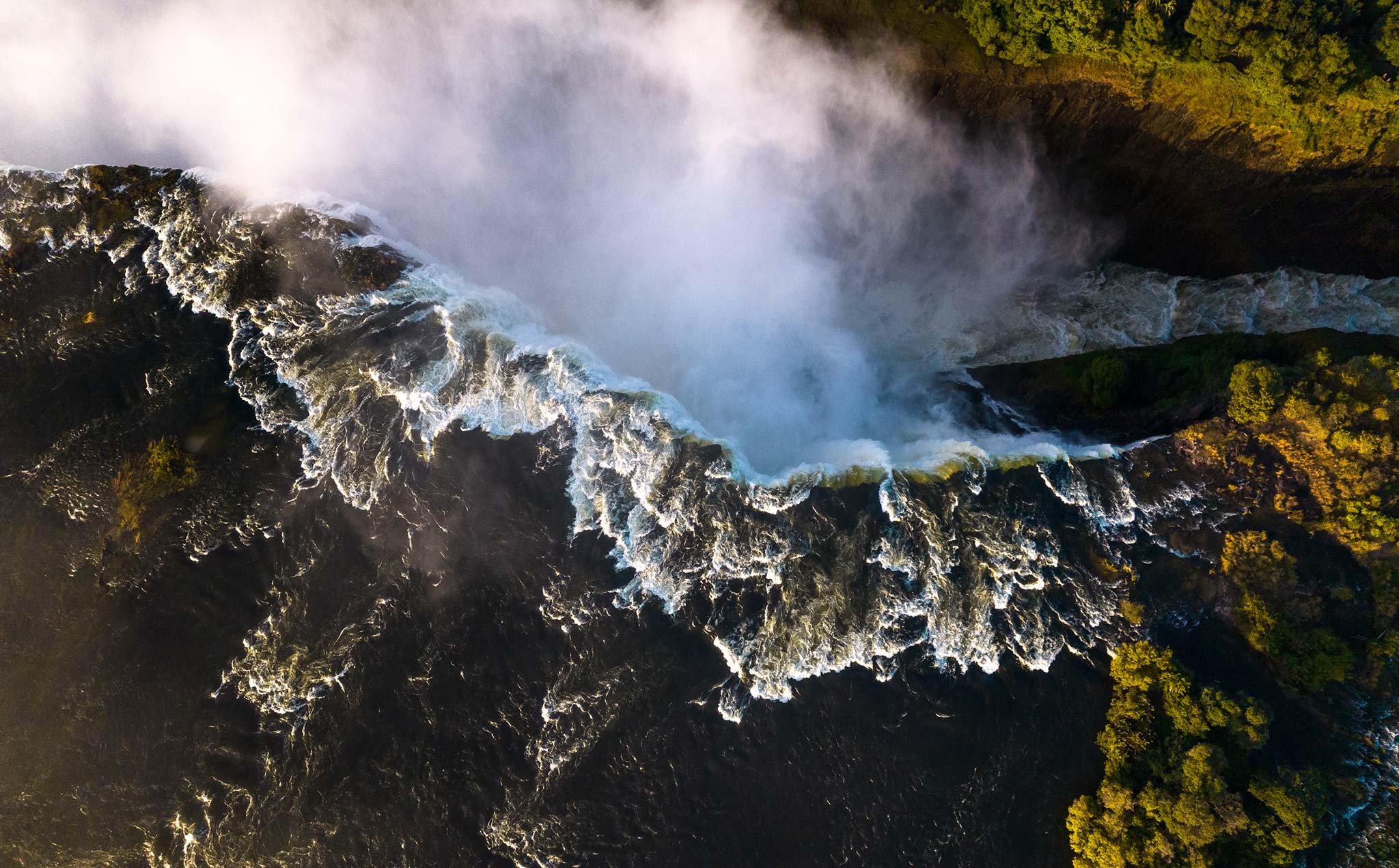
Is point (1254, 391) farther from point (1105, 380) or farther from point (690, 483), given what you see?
point (690, 483)

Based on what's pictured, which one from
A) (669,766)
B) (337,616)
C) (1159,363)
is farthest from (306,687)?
(1159,363)

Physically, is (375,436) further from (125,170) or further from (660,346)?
(125,170)

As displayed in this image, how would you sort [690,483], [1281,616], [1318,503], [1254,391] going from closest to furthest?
1. [1281,616]
2. [1318,503]
3. [690,483]
4. [1254,391]

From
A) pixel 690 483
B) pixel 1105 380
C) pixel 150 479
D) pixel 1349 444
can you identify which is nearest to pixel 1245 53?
pixel 1105 380

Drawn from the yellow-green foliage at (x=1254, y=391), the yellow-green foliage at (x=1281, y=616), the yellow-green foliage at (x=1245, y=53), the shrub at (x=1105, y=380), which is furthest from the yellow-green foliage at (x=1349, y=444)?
the yellow-green foliage at (x=1245, y=53)

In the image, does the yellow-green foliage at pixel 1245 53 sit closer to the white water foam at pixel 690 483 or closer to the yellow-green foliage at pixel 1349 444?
the yellow-green foliage at pixel 1349 444
